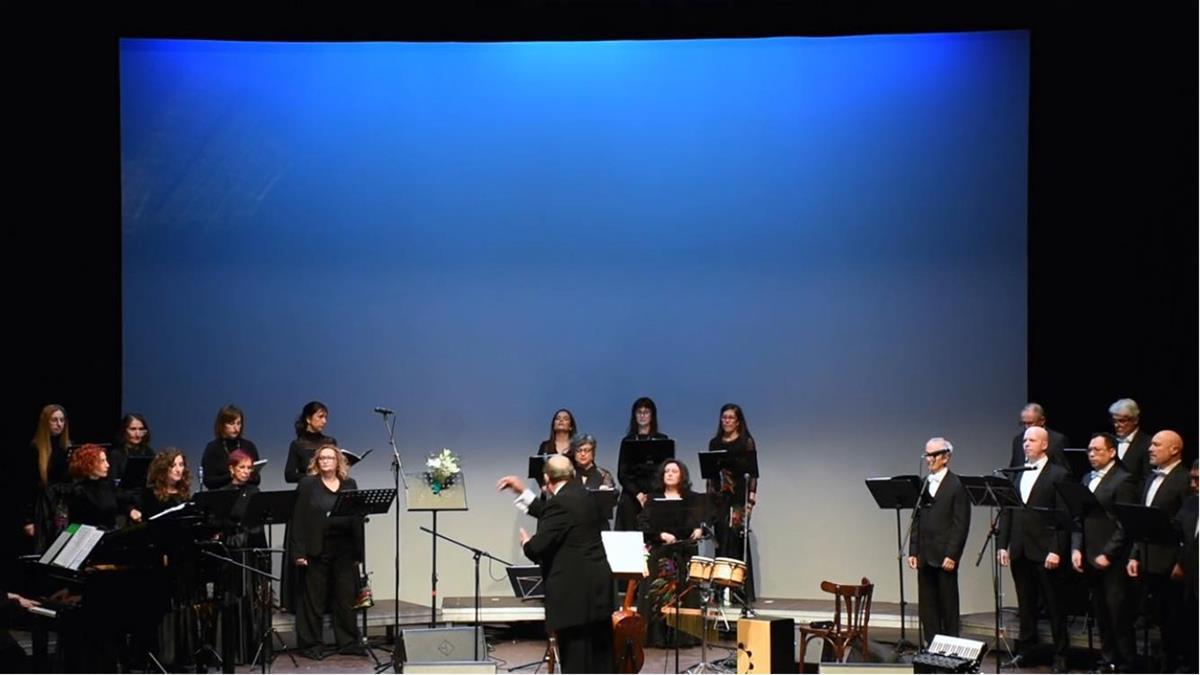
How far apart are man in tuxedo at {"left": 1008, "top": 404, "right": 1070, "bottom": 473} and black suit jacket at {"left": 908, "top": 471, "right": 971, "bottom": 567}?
0.81m

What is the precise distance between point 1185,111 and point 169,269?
7.58 meters

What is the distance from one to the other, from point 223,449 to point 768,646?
4.42 meters

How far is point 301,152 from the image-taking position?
482 inches

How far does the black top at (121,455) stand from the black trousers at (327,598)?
1.39 metres

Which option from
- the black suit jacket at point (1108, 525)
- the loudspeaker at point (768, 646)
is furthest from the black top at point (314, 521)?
the black suit jacket at point (1108, 525)

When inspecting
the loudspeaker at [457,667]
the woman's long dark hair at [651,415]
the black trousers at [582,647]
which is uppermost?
the woman's long dark hair at [651,415]

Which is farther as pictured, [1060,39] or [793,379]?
[793,379]

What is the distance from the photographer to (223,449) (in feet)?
35.5

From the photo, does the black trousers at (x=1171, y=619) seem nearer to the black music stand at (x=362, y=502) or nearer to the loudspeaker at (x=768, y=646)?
the loudspeaker at (x=768, y=646)

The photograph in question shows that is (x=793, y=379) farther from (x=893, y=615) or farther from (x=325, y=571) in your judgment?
(x=325, y=571)

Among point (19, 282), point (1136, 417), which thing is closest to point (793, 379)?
point (1136, 417)

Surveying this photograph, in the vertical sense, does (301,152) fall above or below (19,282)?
above

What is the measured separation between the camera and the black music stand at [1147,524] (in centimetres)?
863

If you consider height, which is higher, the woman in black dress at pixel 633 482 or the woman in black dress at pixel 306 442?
the woman in black dress at pixel 306 442
